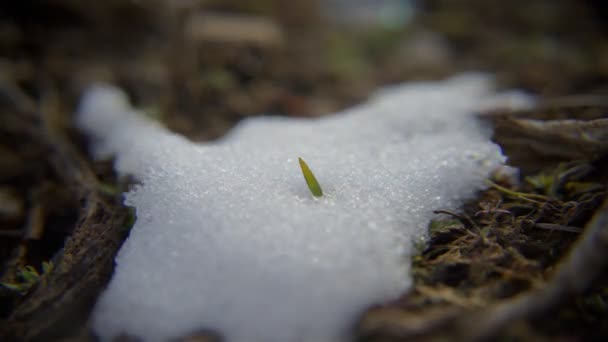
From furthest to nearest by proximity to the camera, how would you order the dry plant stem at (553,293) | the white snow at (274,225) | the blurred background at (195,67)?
the blurred background at (195,67) < the white snow at (274,225) < the dry plant stem at (553,293)

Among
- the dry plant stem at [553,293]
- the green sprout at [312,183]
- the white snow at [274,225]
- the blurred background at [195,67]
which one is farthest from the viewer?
the blurred background at [195,67]

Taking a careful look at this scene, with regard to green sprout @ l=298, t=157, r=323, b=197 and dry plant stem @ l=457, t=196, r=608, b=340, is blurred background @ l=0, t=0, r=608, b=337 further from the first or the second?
dry plant stem @ l=457, t=196, r=608, b=340

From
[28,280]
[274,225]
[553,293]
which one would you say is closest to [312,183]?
[274,225]

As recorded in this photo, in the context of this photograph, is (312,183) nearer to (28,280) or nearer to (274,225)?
(274,225)

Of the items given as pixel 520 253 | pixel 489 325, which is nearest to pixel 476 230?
pixel 520 253

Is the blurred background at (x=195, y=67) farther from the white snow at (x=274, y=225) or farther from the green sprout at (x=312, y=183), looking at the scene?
the green sprout at (x=312, y=183)

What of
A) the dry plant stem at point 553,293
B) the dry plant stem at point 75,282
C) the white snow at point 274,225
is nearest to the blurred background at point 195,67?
the dry plant stem at point 75,282

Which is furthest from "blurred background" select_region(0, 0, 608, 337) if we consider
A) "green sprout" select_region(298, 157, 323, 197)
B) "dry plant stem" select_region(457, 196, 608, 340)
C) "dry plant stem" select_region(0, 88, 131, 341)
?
"dry plant stem" select_region(457, 196, 608, 340)

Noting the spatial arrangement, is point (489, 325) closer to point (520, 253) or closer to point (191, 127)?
point (520, 253)
